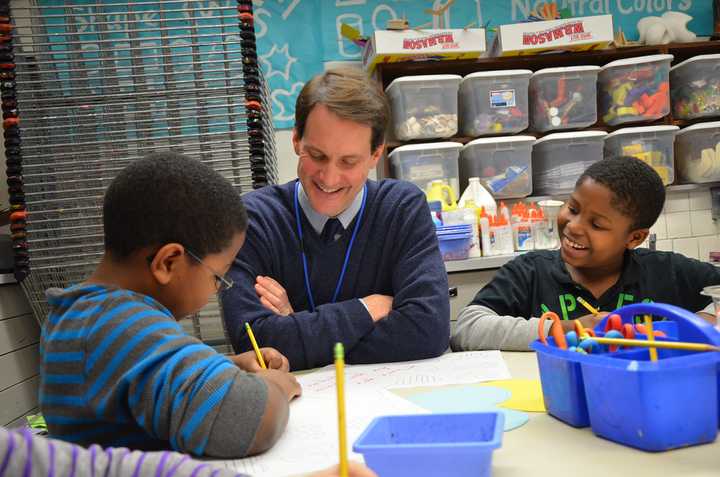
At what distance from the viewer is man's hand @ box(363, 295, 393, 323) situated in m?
1.45

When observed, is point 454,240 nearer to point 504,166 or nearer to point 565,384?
point 504,166

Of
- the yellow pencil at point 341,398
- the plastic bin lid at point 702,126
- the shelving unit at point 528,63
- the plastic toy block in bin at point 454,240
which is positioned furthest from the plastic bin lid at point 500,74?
the yellow pencil at point 341,398

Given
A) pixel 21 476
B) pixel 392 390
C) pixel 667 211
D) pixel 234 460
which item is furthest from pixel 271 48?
pixel 21 476

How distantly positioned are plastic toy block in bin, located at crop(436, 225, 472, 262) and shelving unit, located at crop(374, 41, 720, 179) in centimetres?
55

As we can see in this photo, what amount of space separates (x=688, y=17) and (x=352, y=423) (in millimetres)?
3049

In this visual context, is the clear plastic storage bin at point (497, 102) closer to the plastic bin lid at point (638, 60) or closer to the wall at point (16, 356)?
the plastic bin lid at point (638, 60)

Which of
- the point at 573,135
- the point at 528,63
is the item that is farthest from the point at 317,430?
the point at 528,63

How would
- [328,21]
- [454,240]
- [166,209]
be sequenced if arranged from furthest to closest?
[328,21] → [454,240] → [166,209]

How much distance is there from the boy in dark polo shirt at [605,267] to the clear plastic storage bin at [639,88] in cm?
147

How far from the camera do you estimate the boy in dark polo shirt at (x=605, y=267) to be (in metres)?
1.63

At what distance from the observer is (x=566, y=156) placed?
3.07m

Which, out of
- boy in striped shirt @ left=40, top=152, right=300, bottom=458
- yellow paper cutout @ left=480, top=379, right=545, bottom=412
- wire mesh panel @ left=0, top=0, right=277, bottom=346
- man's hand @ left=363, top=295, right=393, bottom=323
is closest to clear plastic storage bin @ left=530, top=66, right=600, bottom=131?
wire mesh panel @ left=0, top=0, right=277, bottom=346

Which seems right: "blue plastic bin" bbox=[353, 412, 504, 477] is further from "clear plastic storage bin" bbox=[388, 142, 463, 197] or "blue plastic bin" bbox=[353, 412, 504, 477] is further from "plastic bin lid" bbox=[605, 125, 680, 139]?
"plastic bin lid" bbox=[605, 125, 680, 139]

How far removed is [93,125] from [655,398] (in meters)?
1.77
